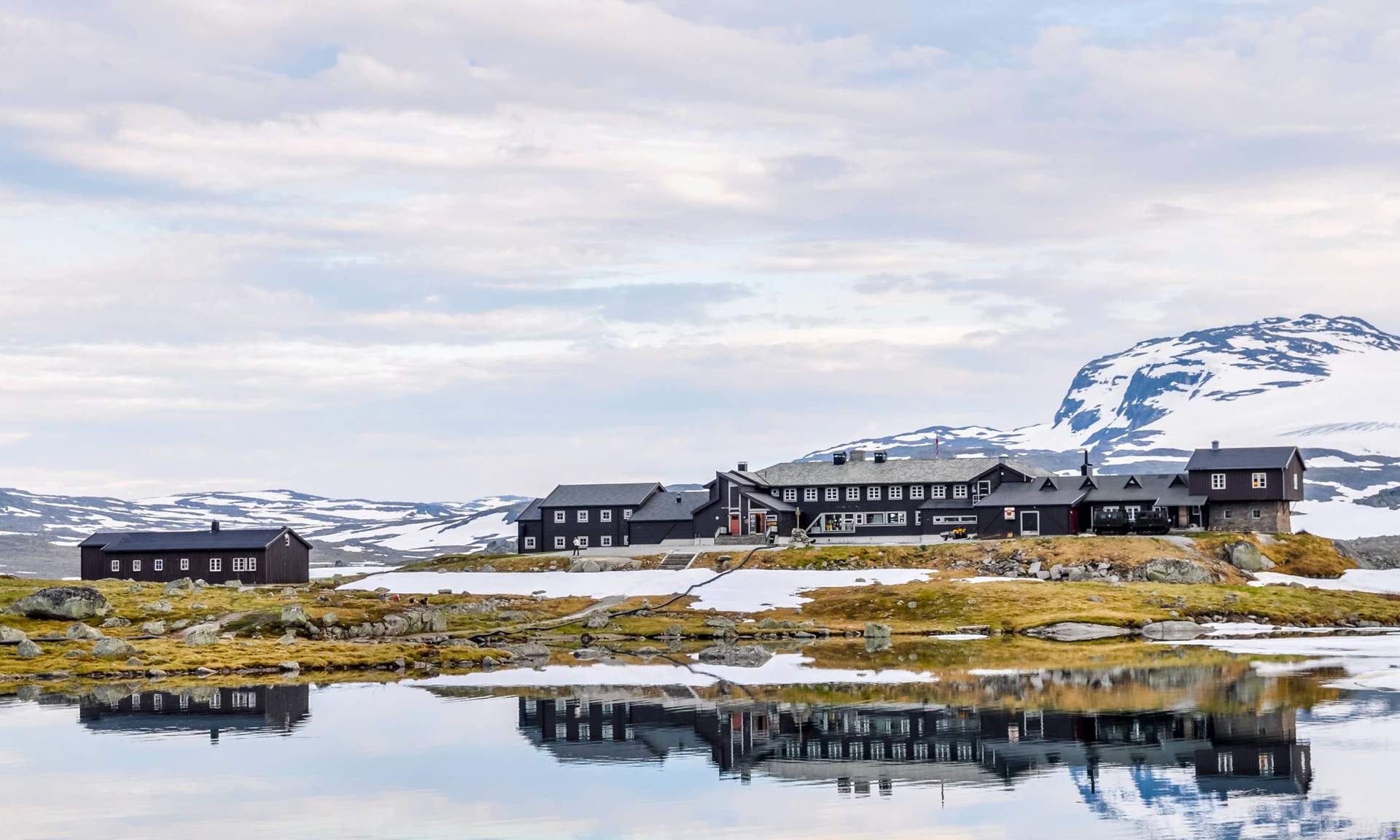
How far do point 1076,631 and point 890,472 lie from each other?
158 ft

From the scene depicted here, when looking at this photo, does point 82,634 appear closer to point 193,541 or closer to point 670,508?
point 193,541

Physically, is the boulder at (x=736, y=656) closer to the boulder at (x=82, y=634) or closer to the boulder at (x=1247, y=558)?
the boulder at (x=82, y=634)

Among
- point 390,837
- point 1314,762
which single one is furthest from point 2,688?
point 1314,762

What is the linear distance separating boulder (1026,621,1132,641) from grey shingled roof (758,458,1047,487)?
42142mm

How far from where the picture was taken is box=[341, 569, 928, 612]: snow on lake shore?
10300cm

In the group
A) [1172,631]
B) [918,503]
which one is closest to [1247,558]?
[1172,631]

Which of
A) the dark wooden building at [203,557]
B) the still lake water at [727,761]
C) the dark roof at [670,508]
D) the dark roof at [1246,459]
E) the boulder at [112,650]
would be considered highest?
the dark roof at [1246,459]

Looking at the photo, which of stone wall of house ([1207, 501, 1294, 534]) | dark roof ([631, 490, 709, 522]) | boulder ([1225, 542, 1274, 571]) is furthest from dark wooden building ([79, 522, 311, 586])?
stone wall of house ([1207, 501, 1294, 534])

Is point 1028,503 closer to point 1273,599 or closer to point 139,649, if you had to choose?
point 1273,599

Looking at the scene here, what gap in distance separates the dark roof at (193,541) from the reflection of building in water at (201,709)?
56.1 metres

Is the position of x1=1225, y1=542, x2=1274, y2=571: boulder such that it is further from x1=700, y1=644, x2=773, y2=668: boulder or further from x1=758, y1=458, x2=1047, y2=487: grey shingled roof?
x1=700, y1=644, x2=773, y2=668: boulder

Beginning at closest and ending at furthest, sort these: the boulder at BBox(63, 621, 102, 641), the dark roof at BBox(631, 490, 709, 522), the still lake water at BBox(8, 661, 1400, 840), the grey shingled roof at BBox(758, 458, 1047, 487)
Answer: the still lake water at BBox(8, 661, 1400, 840), the boulder at BBox(63, 621, 102, 641), the grey shingled roof at BBox(758, 458, 1047, 487), the dark roof at BBox(631, 490, 709, 522)

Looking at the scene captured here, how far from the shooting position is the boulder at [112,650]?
261ft

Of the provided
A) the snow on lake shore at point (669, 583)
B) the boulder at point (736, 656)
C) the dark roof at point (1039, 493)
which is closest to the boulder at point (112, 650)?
the boulder at point (736, 656)
